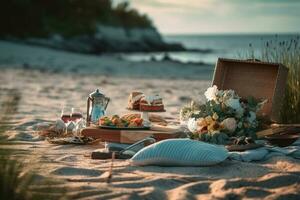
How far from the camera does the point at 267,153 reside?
5863 mm

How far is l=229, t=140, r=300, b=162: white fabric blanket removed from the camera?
5.71m

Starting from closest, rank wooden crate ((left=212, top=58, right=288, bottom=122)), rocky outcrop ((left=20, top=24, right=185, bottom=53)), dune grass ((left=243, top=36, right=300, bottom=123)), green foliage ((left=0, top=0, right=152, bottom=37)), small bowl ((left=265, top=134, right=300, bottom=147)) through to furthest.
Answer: small bowl ((left=265, top=134, right=300, bottom=147))
wooden crate ((left=212, top=58, right=288, bottom=122))
dune grass ((left=243, top=36, right=300, bottom=123))
green foliage ((left=0, top=0, right=152, bottom=37))
rocky outcrop ((left=20, top=24, right=185, bottom=53))

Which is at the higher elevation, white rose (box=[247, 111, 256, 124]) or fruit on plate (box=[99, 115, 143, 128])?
white rose (box=[247, 111, 256, 124])

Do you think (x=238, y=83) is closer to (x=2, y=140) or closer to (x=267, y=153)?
(x=267, y=153)

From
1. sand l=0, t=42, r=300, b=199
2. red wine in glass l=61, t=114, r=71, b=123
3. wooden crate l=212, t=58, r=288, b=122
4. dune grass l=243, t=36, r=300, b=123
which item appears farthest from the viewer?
red wine in glass l=61, t=114, r=71, b=123

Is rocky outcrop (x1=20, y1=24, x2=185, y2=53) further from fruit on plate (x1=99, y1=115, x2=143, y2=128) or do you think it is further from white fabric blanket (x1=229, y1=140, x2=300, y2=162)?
white fabric blanket (x1=229, y1=140, x2=300, y2=162)

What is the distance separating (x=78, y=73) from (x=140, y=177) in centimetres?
1393

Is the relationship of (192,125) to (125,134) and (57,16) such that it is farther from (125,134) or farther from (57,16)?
(57,16)

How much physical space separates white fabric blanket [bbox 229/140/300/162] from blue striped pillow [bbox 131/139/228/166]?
29cm

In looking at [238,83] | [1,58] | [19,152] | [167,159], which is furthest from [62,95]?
[1,58]

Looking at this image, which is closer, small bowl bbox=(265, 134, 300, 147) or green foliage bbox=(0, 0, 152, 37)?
small bowl bbox=(265, 134, 300, 147)

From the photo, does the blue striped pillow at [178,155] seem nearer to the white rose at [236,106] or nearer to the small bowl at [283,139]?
the small bowl at [283,139]

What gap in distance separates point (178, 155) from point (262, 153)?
2.73 feet

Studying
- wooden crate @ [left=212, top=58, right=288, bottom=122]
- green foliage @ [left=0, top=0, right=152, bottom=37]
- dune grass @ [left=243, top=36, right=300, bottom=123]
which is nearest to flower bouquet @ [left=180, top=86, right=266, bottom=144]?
wooden crate @ [left=212, top=58, right=288, bottom=122]
